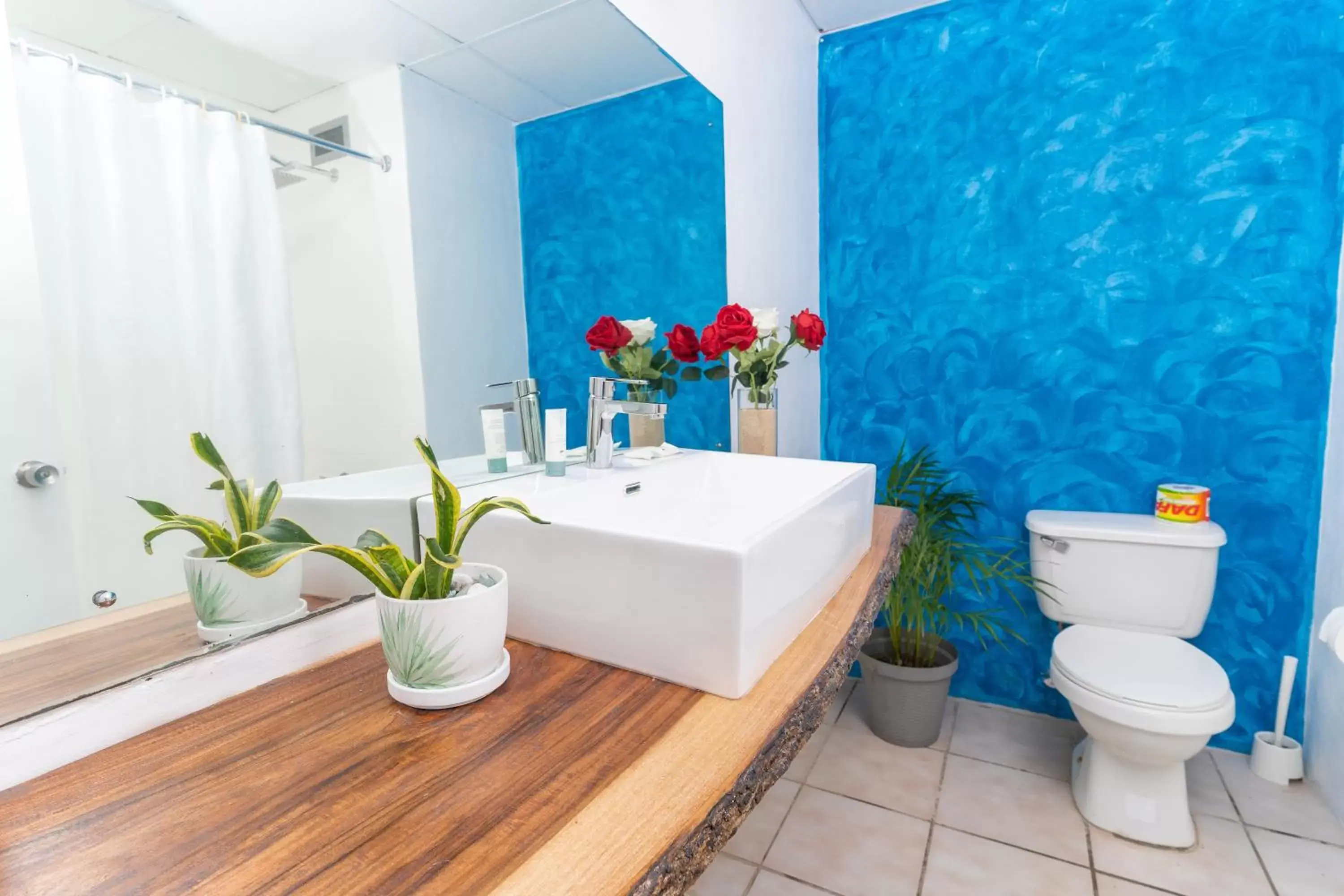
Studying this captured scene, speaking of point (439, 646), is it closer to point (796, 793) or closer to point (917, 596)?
point (796, 793)

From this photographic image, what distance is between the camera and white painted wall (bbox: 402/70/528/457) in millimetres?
968

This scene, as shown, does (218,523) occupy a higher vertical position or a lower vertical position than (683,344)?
lower

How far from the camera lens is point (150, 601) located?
694 mm

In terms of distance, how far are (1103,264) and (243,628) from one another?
2.25 meters

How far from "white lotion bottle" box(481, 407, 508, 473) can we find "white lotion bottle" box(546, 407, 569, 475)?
9cm

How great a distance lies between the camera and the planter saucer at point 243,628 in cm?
72

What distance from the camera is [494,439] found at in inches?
44.6

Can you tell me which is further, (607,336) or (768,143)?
(768,143)

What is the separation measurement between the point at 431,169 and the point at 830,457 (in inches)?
69.1

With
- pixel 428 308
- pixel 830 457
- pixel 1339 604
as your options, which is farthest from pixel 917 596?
pixel 428 308

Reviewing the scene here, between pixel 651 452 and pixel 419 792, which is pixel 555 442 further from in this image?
pixel 419 792

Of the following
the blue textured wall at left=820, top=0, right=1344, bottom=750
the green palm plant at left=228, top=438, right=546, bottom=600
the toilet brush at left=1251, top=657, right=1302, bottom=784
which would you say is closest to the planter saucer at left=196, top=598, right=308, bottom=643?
the green palm plant at left=228, top=438, right=546, bottom=600

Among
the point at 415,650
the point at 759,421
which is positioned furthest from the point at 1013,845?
the point at 415,650

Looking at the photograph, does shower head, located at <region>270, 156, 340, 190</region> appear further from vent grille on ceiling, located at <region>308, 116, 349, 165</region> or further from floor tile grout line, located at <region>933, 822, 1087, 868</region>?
floor tile grout line, located at <region>933, 822, 1087, 868</region>
